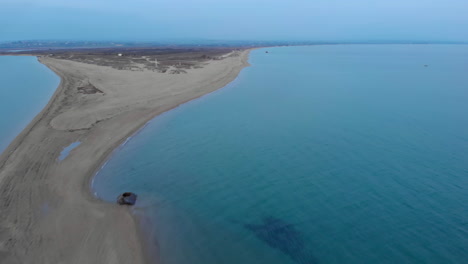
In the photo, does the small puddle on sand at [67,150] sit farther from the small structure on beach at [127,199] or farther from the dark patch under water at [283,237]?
the dark patch under water at [283,237]

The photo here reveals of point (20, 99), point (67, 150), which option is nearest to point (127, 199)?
point (67, 150)

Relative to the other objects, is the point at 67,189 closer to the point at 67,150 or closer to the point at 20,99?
the point at 67,150

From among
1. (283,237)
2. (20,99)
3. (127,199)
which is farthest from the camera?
(20,99)

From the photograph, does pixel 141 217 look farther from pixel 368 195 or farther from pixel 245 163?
pixel 368 195

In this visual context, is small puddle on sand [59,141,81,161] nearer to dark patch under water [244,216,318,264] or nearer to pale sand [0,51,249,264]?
pale sand [0,51,249,264]

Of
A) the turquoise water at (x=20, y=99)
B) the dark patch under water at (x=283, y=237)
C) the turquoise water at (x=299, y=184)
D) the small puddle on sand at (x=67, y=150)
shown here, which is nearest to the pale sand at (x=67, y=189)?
the small puddle on sand at (x=67, y=150)

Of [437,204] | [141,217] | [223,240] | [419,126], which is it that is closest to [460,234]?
[437,204]
